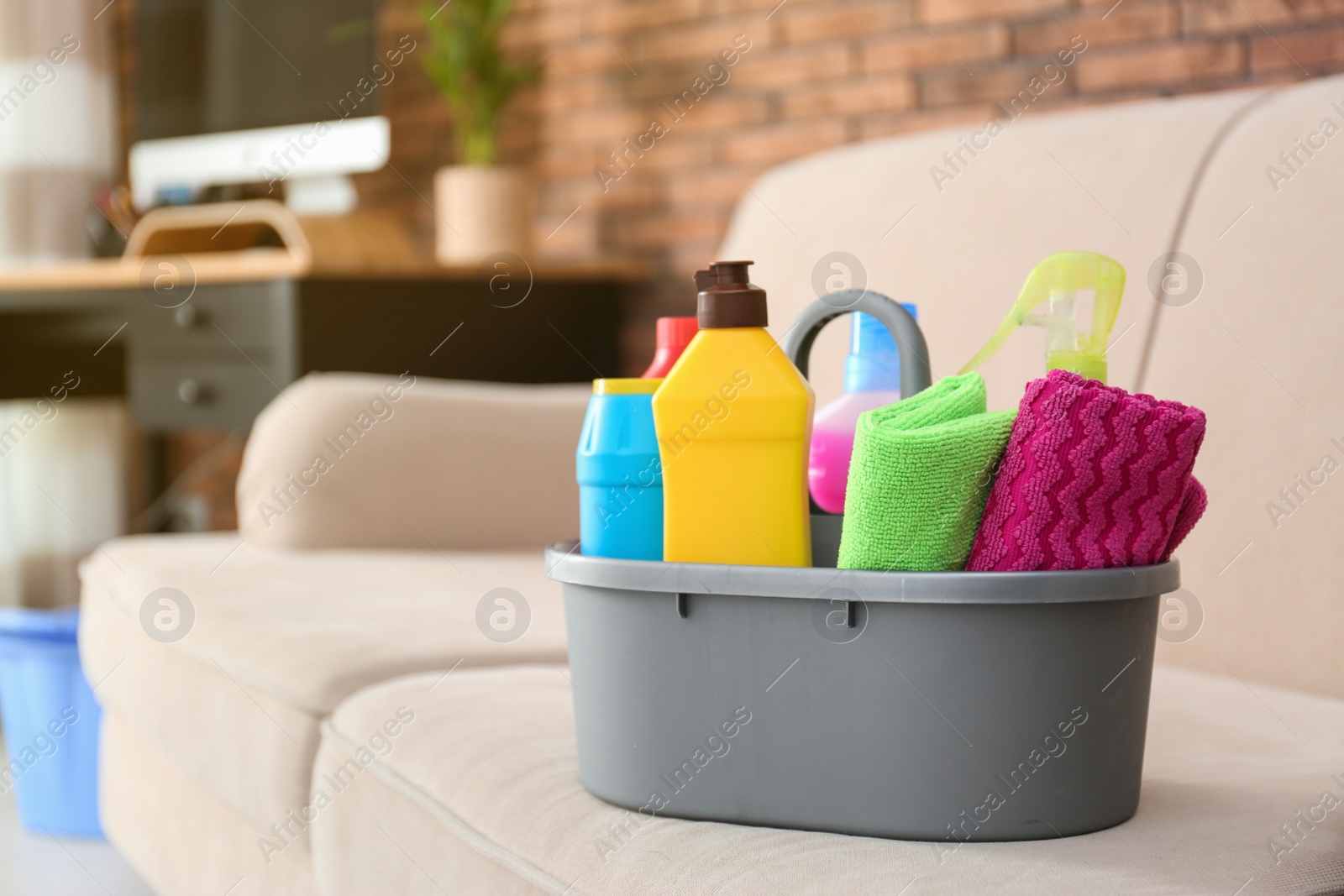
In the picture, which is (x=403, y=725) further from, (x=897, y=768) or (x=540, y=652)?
(x=897, y=768)

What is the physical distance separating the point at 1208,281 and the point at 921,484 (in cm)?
60

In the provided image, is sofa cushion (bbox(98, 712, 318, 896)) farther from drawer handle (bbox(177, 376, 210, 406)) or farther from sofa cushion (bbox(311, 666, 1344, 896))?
drawer handle (bbox(177, 376, 210, 406))

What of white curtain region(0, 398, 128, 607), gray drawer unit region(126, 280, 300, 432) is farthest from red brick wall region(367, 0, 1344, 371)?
white curtain region(0, 398, 128, 607)

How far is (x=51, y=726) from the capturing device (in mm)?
1790

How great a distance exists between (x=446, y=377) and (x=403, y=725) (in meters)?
1.34

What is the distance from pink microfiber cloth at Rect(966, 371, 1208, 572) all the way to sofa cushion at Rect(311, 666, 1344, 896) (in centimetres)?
13

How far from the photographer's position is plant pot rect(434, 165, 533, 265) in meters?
2.37

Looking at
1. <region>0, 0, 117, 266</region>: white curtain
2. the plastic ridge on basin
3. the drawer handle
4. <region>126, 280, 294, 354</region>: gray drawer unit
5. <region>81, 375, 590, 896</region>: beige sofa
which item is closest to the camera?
the plastic ridge on basin

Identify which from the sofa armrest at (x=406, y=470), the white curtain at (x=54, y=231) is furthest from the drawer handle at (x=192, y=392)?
the white curtain at (x=54, y=231)

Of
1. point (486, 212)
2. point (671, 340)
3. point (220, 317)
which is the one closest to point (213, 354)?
point (220, 317)

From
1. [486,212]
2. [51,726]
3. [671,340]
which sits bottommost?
[51,726]

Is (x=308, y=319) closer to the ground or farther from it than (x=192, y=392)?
farther from it

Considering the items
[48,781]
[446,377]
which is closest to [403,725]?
[48,781]

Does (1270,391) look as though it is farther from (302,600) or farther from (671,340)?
(302,600)
